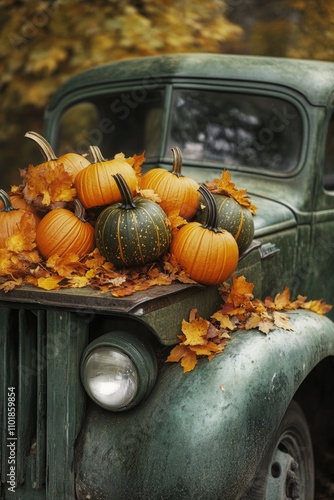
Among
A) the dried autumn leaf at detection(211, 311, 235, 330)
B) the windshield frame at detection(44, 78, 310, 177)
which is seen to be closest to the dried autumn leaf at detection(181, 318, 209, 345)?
the dried autumn leaf at detection(211, 311, 235, 330)

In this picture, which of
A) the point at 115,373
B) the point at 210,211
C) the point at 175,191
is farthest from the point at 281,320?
the point at 115,373

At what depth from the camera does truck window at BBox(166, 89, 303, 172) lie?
14.3ft

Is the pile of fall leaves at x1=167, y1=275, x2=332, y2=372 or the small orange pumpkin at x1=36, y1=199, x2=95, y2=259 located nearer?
the pile of fall leaves at x1=167, y1=275, x2=332, y2=372

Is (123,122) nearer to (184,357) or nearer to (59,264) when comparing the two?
(59,264)

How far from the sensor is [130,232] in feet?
9.59

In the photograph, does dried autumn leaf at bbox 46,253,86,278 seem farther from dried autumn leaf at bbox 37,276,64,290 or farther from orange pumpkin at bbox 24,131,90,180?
orange pumpkin at bbox 24,131,90,180

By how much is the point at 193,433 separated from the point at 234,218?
97cm

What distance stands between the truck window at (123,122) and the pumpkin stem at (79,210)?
127 cm

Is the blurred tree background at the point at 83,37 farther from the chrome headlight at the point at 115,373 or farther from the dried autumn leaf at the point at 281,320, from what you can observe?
the chrome headlight at the point at 115,373

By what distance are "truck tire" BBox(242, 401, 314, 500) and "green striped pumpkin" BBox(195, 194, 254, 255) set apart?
751 millimetres

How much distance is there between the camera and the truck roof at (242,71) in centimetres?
439

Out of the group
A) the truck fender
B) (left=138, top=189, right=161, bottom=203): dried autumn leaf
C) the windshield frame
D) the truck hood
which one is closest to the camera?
the truck fender

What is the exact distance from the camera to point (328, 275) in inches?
178

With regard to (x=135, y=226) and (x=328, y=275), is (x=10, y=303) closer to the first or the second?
(x=135, y=226)
